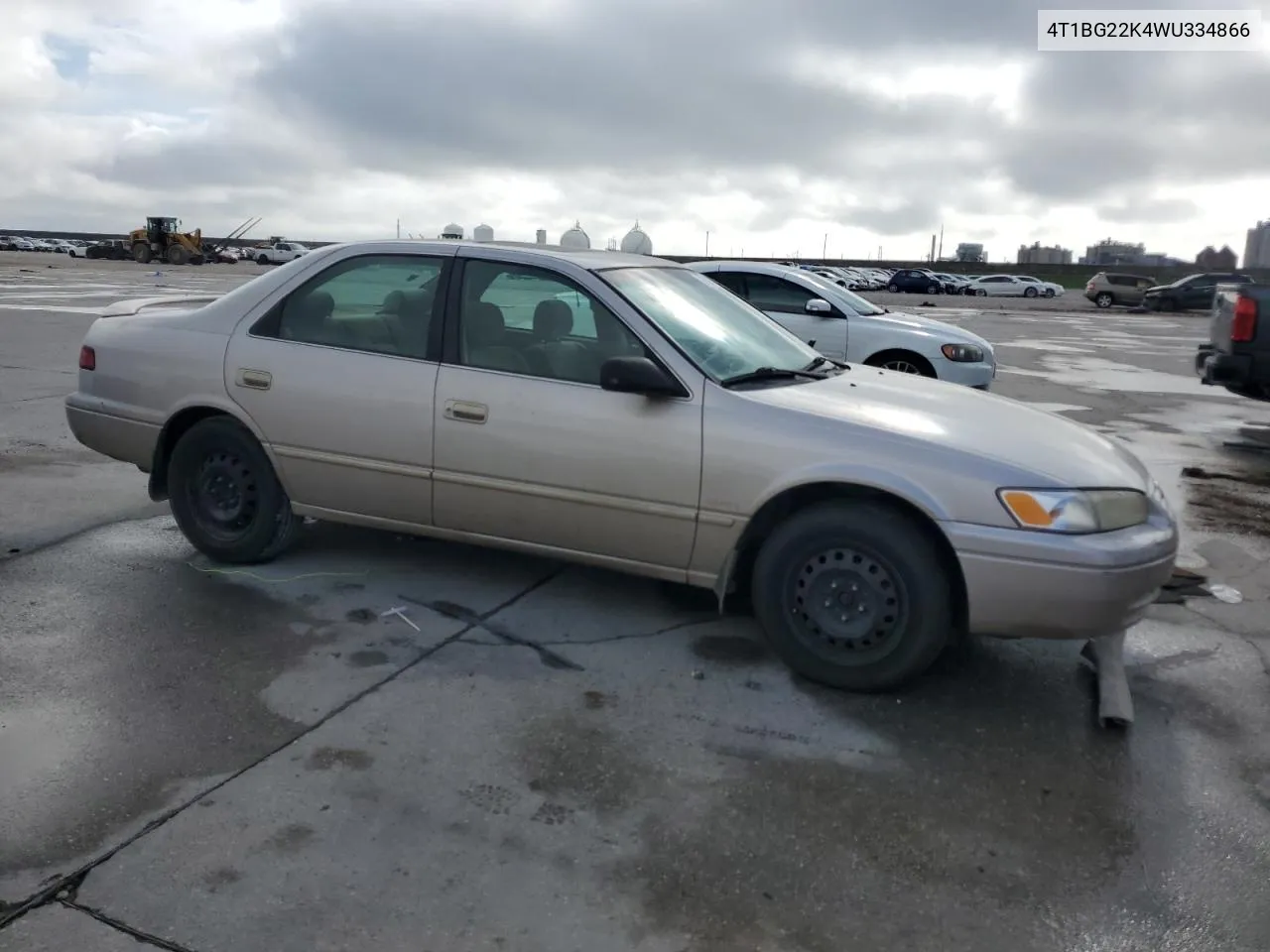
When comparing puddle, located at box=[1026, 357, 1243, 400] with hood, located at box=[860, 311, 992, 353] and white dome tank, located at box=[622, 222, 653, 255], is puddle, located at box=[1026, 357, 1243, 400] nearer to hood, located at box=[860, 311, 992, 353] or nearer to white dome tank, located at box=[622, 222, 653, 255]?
hood, located at box=[860, 311, 992, 353]

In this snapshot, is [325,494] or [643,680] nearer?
[643,680]

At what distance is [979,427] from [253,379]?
10.4 feet

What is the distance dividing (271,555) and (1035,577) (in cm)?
342

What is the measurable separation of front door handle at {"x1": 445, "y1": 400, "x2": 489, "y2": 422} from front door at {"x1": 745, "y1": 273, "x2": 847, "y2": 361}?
18.7 feet

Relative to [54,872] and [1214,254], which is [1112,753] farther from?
[1214,254]

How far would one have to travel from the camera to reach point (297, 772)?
129 inches

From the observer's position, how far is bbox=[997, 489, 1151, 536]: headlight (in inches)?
143

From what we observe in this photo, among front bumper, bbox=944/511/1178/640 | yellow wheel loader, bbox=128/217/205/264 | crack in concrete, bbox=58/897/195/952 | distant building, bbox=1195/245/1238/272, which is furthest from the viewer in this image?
distant building, bbox=1195/245/1238/272

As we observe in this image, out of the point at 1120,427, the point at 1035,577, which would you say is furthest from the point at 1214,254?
the point at 1035,577

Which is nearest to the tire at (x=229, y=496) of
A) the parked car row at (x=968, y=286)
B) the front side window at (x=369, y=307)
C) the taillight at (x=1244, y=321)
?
the front side window at (x=369, y=307)

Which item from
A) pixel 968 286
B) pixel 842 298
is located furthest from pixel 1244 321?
pixel 968 286

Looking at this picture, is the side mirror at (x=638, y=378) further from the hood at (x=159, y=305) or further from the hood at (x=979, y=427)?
the hood at (x=159, y=305)

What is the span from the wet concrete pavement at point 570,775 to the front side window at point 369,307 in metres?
1.13

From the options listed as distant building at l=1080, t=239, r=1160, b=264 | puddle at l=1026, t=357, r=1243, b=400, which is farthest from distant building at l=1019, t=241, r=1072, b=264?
A: puddle at l=1026, t=357, r=1243, b=400
